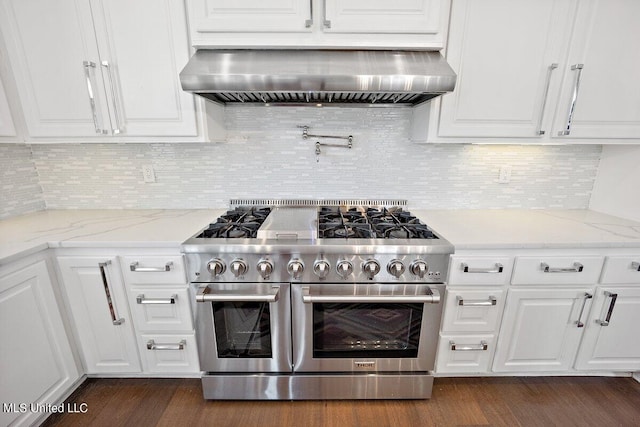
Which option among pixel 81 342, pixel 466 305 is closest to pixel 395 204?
pixel 466 305

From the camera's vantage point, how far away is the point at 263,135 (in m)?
1.83

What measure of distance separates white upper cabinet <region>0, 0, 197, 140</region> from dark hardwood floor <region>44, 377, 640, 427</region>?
146cm

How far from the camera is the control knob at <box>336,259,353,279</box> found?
4.31ft

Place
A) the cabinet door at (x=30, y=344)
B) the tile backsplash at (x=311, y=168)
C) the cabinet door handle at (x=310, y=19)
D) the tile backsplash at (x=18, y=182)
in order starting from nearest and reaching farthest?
the cabinet door at (x=30, y=344) → the cabinet door handle at (x=310, y=19) → the tile backsplash at (x=18, y=182) → the tile backsplash at (x=311, y=168)

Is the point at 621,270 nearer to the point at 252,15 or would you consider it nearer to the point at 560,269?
the point at 560,269

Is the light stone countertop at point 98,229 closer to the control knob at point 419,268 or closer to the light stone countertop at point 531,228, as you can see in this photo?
the control knob at point 419,268

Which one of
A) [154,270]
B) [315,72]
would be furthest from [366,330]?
[315,72]

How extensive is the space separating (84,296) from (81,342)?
0.97 ft

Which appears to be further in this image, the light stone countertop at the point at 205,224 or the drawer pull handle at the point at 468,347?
the drawer pull handle at the point at 468,347

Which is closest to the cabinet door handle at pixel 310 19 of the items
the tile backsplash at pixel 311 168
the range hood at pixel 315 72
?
the range hood at pixel 315 72

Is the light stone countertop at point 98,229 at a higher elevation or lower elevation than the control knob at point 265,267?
higher

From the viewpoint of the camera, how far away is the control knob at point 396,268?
1.31 m

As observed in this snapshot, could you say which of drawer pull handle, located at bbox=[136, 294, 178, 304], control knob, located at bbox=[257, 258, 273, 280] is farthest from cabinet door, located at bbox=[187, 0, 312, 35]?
drawer pull handle, located at bbox=[136, 294, 178, 304]
